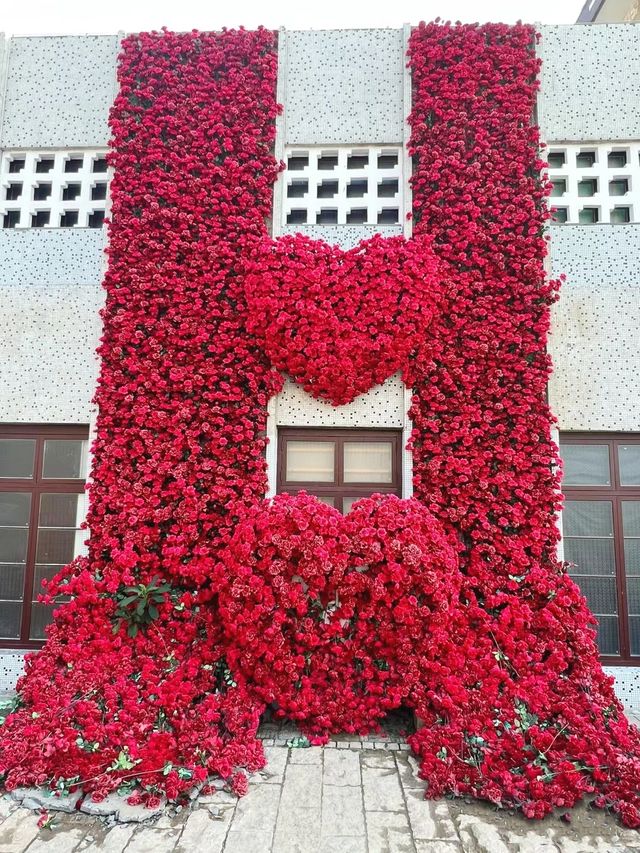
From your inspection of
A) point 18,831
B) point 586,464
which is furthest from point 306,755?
point 586,464

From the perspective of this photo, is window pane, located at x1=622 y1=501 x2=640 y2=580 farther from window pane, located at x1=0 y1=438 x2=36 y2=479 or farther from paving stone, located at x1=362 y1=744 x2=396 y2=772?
window pane, located at x1=0 y1=438 x2=36 y2=479

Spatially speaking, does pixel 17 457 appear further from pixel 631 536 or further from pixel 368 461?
pixel 631 536

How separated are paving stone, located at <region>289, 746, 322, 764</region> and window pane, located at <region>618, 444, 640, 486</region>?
151 inches

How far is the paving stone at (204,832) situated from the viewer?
9.84ft

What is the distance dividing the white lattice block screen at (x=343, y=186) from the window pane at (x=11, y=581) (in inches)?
177

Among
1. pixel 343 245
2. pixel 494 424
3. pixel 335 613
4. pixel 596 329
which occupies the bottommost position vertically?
pixel 335 613

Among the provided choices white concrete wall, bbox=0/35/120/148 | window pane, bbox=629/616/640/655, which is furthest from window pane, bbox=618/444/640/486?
white concrete wall, bbox=0/35/120/148

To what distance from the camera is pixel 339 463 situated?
17.9 feet

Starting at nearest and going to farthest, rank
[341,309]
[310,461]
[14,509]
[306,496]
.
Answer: [306,496] → [341,309] → [310,461] → [14,509]

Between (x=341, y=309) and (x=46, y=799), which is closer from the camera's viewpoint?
(x=46, y=799)

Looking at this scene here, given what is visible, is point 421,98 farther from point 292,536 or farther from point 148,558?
point 148,558

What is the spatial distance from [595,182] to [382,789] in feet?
19.6

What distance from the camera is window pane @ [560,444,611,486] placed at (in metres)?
5.47

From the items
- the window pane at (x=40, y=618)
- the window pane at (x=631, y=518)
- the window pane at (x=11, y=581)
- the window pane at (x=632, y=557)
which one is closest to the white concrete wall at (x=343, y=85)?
the window pane at (x=631, y=518)
